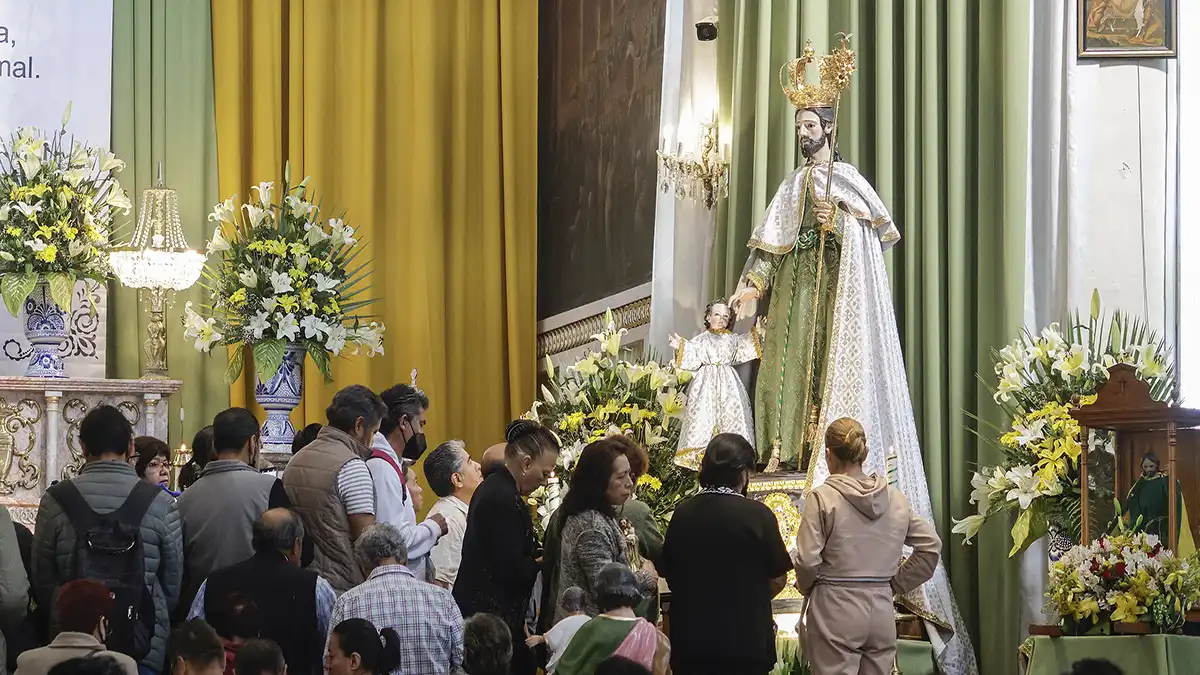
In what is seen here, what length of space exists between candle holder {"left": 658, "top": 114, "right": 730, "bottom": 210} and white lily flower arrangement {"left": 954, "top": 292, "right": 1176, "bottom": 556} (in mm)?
2187

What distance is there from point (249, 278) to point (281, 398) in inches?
23.0

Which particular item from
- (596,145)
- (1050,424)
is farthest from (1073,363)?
(596,145)

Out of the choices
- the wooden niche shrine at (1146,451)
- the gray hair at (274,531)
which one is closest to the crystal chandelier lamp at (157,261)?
the gray hair at (274,531)

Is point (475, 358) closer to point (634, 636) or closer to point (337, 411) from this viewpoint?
point (337, 411)

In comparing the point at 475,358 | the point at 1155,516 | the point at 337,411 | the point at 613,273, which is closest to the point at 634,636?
the point at 337,411

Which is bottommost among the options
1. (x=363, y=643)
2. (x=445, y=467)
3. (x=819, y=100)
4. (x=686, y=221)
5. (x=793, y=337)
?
(x=363, y=643)

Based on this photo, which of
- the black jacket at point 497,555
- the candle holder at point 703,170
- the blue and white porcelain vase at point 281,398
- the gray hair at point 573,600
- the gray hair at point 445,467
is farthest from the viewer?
the candle holder at point 703,170

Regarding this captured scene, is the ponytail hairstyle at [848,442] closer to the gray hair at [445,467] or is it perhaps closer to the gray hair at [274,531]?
the gray hair at [445,467]

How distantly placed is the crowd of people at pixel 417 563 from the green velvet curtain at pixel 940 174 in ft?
7.87

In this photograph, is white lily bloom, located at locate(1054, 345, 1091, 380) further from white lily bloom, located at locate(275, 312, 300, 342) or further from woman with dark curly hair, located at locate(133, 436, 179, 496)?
woman with dark curly hair, located at locate(133, 436, 179, 496)

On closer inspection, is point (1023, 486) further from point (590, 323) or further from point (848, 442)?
point (590, 323)

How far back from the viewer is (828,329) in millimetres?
7762

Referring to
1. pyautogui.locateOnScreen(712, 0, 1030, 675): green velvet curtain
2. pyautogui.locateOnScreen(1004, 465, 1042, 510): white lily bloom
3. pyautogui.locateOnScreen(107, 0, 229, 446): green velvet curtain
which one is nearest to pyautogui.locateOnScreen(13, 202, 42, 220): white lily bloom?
pyautogui.locateOnScreen(107, 0, 229, 446): green velvet curtain

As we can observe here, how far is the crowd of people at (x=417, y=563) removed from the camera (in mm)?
5012
